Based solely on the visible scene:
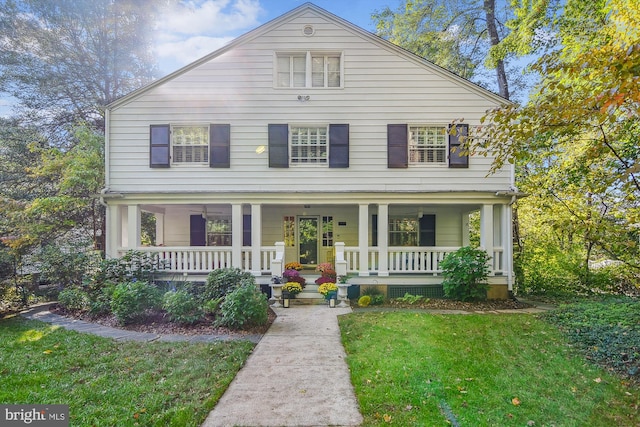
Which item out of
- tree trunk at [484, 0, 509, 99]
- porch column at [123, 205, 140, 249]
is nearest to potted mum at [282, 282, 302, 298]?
porch column at [123, 205, 140, 249]

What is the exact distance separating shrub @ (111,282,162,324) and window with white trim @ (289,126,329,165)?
525 centimetres

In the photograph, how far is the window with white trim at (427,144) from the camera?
9.34 meters

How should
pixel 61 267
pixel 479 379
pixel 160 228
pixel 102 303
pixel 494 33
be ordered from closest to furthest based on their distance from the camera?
pixel 479 379, pixel 102 303, pixel 61 267, pixel 160 228, pixel 494 33

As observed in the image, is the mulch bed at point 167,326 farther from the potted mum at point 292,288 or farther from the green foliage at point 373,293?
the green foliage at point 373,293

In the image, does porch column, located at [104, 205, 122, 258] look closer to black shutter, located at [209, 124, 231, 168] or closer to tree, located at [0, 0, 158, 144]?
black shutter, located at [209, 124, 231, 168]

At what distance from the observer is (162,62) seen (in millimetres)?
15109

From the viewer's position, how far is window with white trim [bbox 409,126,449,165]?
9336 mm

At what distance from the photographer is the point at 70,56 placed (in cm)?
1294

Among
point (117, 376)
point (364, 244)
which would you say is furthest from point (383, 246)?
point (117, 376)

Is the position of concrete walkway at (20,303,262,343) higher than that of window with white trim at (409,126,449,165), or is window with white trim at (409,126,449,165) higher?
window with white trim at (409,126,449,165)

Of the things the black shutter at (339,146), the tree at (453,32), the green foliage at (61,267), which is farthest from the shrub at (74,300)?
the tree at (453,32)

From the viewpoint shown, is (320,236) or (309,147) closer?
(309,147)

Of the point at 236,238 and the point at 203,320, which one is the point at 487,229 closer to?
the point at 236,238

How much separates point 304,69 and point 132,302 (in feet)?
26.0
